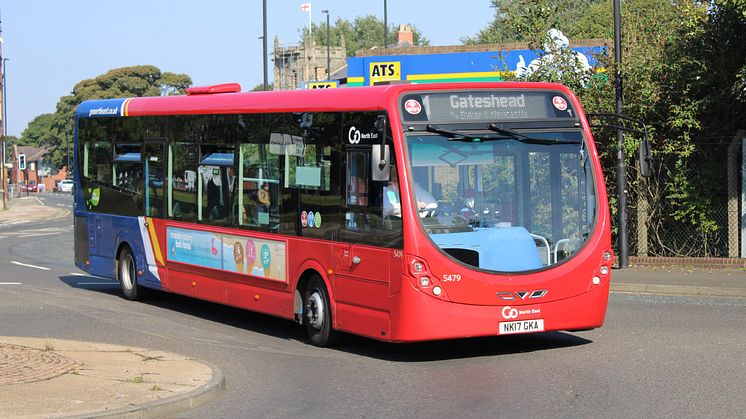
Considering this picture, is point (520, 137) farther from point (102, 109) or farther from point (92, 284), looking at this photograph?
point (92, 284)

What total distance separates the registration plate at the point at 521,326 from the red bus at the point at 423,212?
0.01m

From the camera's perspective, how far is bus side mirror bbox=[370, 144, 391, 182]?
36.9 ft

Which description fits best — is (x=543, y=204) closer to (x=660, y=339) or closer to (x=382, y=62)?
(x=660, y=339)

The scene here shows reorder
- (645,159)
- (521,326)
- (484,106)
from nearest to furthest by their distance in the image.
→ (521,326), (484,106), (645,159)

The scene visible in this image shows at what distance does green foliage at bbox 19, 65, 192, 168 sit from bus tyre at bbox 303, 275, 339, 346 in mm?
103517

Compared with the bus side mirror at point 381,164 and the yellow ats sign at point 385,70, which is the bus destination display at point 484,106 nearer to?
the bus side mirror at point 381,164

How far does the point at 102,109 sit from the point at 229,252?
17.9 ft

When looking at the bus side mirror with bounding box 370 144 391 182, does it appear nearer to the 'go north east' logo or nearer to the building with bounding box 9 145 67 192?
the 'go north east' logo

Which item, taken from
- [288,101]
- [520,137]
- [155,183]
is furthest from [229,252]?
[520,137]

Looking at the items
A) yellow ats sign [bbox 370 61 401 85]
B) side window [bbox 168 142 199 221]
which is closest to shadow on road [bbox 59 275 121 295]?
side window [bbox 168 142 199 221]

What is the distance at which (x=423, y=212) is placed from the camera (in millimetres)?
11250

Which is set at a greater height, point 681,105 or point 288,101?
point 681,105

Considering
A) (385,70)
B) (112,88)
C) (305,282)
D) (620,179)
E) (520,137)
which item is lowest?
(305,282)

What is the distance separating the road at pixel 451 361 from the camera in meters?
9.05
